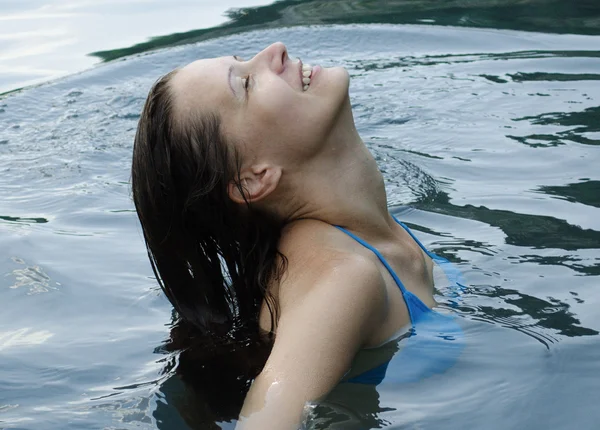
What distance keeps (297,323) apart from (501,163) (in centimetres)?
276

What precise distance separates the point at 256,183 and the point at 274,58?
1.37ft

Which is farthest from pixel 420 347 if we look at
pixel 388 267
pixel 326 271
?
pixel 326 271

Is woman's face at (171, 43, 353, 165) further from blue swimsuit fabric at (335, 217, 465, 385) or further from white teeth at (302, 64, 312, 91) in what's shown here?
blue swimsuit fabric at (335, 217, 465, 385)

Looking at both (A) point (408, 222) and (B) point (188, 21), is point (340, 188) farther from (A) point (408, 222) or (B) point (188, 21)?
(B) point (188, 21)

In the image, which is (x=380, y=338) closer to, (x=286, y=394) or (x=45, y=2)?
(x=286, y=394)

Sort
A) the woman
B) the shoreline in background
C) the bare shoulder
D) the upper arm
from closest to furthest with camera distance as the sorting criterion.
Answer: the upper arm < the bare shoulder < the woman < the shoreline in background

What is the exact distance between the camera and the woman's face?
9.98 feet

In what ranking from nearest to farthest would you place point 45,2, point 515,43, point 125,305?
1. point 125,305
2. point 515,43
3. point 45,2

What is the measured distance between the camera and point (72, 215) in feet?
16.4

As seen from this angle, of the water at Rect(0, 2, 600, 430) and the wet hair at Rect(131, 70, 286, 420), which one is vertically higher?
the wet hair at Rect(131, 70, 286, 420)

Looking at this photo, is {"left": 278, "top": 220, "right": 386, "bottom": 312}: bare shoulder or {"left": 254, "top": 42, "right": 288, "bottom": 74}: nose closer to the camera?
{"left": 278, "top": 220, "right": 386, "bottom": 312}: bare shoulder

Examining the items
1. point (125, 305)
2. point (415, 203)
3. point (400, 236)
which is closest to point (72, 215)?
point (125, 305)

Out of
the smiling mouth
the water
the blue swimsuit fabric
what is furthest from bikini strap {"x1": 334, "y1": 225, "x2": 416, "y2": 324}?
the smiling mouth

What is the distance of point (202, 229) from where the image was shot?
10.7ft
